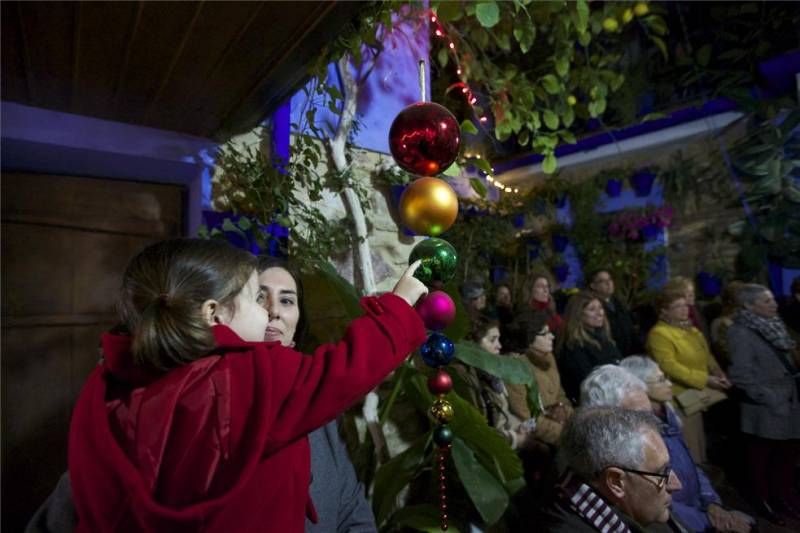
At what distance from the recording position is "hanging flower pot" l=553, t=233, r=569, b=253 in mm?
5328

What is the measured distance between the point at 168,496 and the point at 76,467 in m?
0.21

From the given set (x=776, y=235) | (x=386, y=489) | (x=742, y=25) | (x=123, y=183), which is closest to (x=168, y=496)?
(x=386, y=489)

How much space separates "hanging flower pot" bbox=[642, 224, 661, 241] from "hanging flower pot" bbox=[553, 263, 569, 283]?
857 millimetres

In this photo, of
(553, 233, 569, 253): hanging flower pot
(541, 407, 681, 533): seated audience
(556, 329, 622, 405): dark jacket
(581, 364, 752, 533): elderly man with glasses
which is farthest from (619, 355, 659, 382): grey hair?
(553, 233, 569, 253): hanging flower pot

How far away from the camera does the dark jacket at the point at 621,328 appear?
3512mm

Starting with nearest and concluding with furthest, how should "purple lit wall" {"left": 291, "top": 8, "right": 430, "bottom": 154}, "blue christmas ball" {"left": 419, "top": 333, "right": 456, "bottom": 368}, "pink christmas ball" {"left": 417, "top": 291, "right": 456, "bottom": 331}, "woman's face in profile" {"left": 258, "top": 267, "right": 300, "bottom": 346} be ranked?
1. "pink christmas ball" {"left": 417, "top": 291, "right": 456, "bottom": 331}
2. "blue christmas ball" {"left": 419, "top": 333, "right": 456, "bottom": 368}
3. "woman's face in profile" {"left": 258, "top": 267, "right": 300, "bottom": 346}
4. "purple lit wall" {"left": 291, "top": 8, "right": 430, "bottom": 154}

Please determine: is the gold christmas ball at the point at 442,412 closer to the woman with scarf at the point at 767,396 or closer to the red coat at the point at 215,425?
the red coat at the point at 215,425

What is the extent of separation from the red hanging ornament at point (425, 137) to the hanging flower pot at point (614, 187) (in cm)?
474

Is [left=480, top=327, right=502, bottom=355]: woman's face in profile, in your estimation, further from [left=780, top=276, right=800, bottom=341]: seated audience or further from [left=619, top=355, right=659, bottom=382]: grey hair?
[left=780, top=276, right=800, bottom=341]: seated audience

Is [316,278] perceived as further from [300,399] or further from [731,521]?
[731,521]

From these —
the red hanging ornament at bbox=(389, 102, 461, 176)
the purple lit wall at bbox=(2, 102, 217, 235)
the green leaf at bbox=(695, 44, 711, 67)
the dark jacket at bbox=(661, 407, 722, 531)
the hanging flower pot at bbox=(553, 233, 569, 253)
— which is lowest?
the dark jacket at bbox=(661, 407, 722, 531)

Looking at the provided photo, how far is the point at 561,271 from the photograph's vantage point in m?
5.26

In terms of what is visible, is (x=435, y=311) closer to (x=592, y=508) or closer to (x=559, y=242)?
(x=592, y=508)

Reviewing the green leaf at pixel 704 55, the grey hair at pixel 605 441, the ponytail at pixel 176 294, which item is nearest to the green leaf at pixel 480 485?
the grey hair at pixel 605 441
